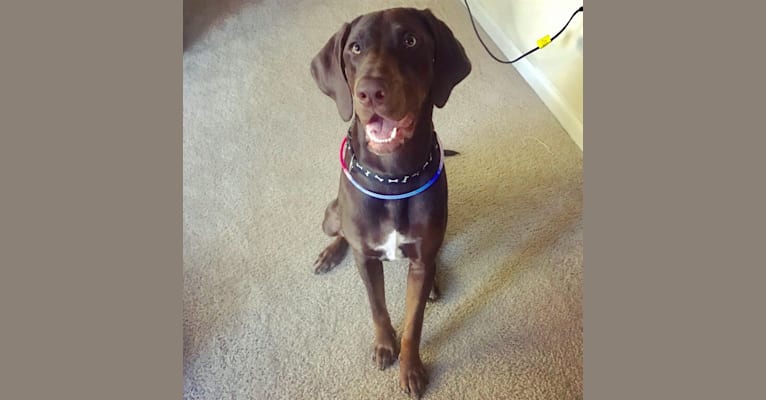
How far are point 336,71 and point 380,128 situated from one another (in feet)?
0.65

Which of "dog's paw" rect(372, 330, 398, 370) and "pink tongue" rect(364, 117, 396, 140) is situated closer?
"pink tongue" rect(364, 117, 396, 140)

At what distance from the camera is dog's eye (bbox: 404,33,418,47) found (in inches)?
50.9

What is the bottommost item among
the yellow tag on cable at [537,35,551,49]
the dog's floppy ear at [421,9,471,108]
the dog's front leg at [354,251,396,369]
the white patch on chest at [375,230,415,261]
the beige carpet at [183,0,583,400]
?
the beige carpet at [183,0,583,400]

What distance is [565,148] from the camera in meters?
2.42

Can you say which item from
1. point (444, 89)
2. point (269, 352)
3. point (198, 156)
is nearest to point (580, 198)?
point (444, 89)

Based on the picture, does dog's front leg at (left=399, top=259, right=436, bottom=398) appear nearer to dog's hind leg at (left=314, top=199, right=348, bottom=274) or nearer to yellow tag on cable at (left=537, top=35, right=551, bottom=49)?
dog's hind leg at (left=314, top=199, right=348, bottom=274)

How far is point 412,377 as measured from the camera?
5.54 feet

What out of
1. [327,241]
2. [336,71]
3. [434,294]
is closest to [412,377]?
[434,294]

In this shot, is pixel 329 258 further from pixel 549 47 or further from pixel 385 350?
pixel 549 47

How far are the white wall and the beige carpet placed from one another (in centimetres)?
6

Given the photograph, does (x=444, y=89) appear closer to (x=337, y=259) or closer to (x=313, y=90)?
(x=337, y=259)

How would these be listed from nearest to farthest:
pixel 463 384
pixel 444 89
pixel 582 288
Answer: pixel 444 89 → pixel 463 384 → pixel 582 288

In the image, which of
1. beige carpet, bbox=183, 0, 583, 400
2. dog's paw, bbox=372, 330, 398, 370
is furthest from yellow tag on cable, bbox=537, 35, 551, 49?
dog's paw, bbox=372, 330, 398, 370

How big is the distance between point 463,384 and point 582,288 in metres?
0.53
